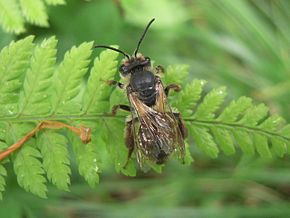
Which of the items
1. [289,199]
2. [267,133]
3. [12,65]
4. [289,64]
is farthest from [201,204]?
[12,65]

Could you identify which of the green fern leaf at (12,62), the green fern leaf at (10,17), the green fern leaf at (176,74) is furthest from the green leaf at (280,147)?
the green fern leaf at (10,17)

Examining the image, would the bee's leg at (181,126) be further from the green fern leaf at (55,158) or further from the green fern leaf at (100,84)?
the green fern leaf at (55,158)

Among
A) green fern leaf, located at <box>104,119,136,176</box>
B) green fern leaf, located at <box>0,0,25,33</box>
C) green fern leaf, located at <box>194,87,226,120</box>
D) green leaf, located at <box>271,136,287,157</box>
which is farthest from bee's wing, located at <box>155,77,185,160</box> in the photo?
green fern leaf, located at <box>0,0,25,33</box>

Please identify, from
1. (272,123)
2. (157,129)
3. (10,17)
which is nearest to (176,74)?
(157,129)

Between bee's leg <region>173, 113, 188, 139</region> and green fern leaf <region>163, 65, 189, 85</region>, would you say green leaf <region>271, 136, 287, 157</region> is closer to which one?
bee's leg <region>173, 113, 188, 139</region>

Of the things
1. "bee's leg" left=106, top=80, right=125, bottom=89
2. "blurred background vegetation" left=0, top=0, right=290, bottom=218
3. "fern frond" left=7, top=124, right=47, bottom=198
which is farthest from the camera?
"blurred background vegetation" left=0, top=0, right=290, bottom=218

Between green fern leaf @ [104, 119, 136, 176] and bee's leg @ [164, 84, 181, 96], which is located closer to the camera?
green fern leaf @ [104, 119, 136, 176]
